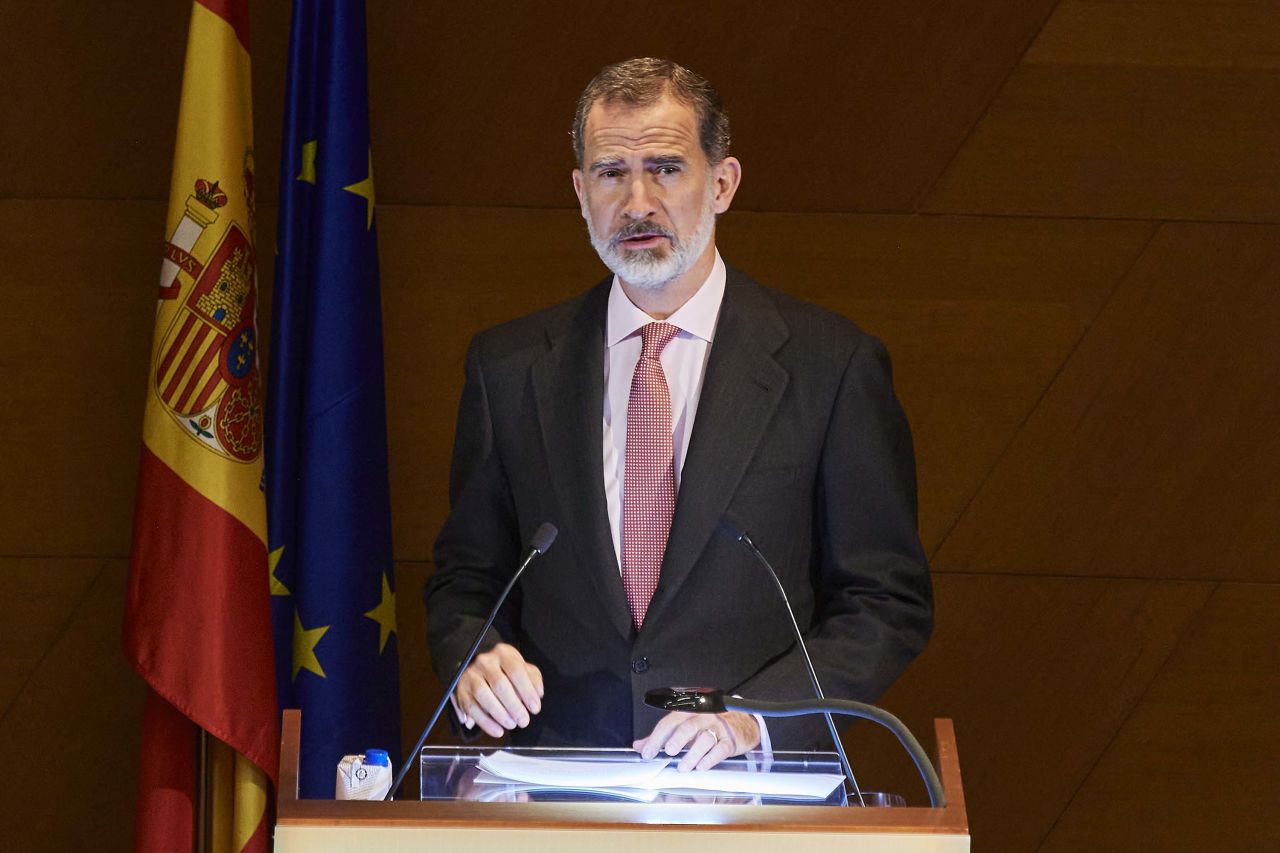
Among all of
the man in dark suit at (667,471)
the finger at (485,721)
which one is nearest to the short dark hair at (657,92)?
the man in dark suit at (667,471)

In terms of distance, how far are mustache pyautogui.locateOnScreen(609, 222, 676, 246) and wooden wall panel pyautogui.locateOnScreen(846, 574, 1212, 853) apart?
142 centimetres

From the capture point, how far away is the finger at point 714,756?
73.7 inches

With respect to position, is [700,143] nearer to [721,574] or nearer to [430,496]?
[721,574]

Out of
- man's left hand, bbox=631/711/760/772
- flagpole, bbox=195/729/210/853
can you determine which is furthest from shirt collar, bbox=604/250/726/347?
flagpole, bbox=195/729/210/853

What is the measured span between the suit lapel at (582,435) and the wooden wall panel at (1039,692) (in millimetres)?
1289

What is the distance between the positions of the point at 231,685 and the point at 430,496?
0.71m

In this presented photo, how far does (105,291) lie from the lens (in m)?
3.62

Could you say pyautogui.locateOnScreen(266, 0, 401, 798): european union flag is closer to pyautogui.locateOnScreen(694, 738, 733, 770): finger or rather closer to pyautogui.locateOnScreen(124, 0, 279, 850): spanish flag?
pyautogui.locateOnScreen(124, 0, 279, 850): spanish flag

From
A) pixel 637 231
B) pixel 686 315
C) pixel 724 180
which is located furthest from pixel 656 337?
pixel 724 180

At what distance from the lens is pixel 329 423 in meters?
3.26

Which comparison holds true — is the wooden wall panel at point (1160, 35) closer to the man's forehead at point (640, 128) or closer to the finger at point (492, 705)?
the man's forehead at point (640, 128)

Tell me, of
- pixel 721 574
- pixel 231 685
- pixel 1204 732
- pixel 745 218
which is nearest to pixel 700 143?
pixel 721 574

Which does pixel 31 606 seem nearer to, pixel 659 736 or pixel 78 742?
pixel 78 742

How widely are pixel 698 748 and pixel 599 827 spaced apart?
1.01 feet
